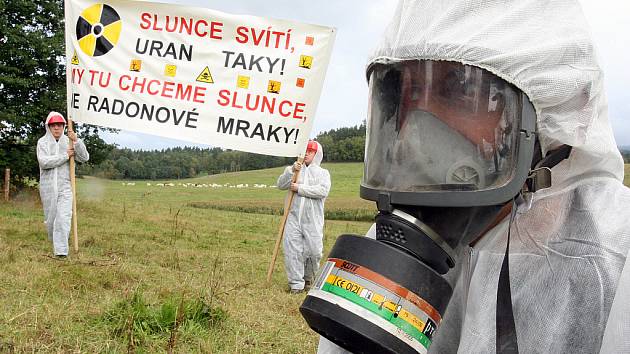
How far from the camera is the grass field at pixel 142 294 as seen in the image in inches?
153

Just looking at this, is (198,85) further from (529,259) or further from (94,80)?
(529,259)

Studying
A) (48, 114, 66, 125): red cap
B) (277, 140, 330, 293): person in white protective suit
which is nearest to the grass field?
(277, 140, 330, 293): person in white protective suit

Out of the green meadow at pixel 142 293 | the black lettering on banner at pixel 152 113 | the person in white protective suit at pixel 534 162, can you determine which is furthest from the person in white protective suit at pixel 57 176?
the person in white protective suit at pixel 534 162

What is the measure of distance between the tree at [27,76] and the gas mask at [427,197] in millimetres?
17868

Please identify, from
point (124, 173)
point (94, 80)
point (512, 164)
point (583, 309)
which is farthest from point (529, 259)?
point (124, 173)

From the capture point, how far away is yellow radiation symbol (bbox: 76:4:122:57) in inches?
260

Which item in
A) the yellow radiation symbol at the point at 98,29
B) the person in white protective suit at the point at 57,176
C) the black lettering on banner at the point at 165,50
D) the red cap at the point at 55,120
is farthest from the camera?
the red cap at the point at 55,120

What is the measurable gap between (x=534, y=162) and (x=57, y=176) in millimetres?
7505

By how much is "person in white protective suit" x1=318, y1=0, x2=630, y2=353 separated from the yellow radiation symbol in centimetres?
598

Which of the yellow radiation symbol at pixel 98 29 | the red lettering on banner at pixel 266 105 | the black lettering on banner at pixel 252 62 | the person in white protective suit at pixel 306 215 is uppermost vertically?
the yellow radiation symbol at pixel 98 29

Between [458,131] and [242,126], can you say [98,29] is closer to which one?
[242,126]

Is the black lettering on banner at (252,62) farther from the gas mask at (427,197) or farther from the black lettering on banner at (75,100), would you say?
the gas mask at (427,197)

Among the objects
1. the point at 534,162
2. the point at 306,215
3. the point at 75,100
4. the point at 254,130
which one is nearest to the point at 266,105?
the point at 254,130

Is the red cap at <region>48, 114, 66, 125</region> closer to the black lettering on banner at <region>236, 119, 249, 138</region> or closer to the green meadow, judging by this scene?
the green meadow
